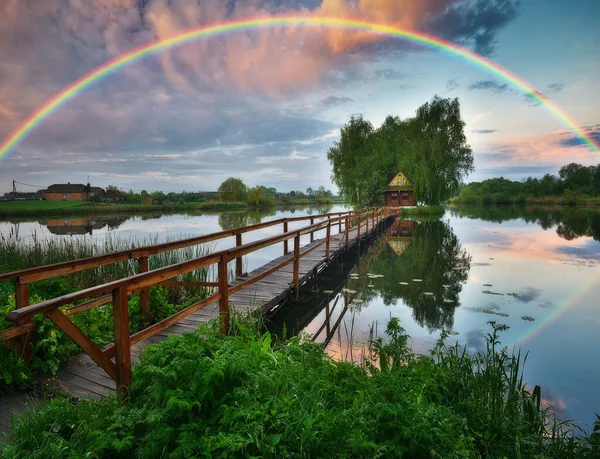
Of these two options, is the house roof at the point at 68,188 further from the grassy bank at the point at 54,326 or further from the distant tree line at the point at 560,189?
the distant tree line at the point at 560,189

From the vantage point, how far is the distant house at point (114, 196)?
7381 cm

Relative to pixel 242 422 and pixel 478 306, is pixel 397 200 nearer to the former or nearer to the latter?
pixel 478 306

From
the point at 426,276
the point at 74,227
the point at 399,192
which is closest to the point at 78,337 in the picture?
the point at 426,276

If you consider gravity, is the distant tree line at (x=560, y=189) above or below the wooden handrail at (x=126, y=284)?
above

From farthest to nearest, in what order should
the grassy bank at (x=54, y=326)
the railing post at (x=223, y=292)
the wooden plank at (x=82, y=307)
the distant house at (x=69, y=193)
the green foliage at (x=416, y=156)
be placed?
the distant house at (x=69, y=193), the green foliage at (x=416, y=156), the railing post at (x=223, y=292), the wooden plank at (x=82, y=307), the grassy bank at (x=54, y=326)

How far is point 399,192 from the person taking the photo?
151 feet

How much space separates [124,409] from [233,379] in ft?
2.25

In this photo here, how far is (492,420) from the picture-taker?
9.36 ft

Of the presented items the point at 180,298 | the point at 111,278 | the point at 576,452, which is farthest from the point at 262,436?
the point at 111,278

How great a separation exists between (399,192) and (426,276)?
37428mm

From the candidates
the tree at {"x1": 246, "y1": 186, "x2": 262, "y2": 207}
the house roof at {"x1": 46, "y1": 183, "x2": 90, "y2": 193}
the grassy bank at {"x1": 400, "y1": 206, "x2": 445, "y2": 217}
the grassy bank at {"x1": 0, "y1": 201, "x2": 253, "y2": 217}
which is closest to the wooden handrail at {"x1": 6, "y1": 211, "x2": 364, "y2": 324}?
Answer: the grassy bank at {"x1": 400, "y1": 206, "x2": 445, "y2": 217}

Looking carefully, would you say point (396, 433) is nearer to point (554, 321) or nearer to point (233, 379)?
point (233, 379)

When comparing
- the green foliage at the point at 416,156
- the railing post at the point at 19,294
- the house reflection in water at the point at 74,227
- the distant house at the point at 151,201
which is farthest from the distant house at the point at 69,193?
the railing post at the point at 19,294

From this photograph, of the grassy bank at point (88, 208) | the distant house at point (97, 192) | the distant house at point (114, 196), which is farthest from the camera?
the distant house at point (114, 196)
